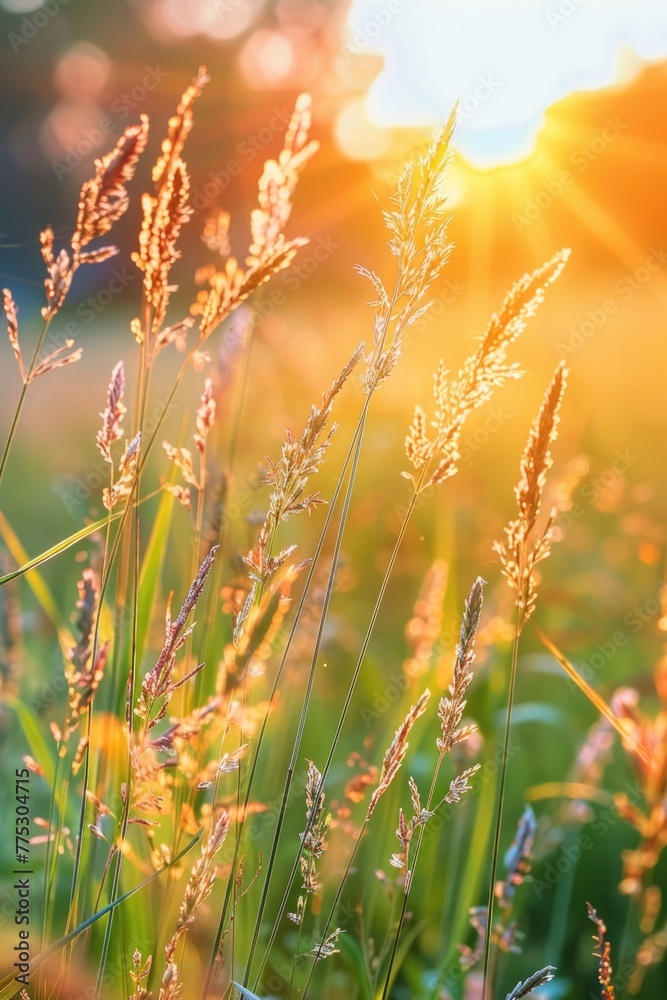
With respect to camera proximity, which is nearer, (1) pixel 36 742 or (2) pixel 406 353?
(1) pixel 36 742

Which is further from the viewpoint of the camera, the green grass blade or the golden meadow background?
the golden meadow background

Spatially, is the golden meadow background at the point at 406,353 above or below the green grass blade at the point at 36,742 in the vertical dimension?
above

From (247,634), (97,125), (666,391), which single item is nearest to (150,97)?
(97,125)

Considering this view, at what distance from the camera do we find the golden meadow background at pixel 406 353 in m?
1.67

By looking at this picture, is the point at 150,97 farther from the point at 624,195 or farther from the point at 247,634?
the point at 247,634

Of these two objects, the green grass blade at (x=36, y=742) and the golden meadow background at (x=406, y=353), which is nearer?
the green grass blade at (x=36, y=742)

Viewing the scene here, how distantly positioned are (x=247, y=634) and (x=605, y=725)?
0.90 metres

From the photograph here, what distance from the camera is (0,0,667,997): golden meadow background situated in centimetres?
167

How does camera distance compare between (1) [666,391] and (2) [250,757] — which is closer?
(2) [250,757]

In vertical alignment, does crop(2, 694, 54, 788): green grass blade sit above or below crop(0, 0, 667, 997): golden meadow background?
below

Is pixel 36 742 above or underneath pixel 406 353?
underneath

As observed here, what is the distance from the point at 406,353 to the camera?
2.86 meters

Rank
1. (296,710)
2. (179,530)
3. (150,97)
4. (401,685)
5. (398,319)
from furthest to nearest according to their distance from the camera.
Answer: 1. (150,97)
2. (179,530)
3. (401,685)
4. (296,710)
5. (398,319)

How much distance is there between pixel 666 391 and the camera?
3.68 m
